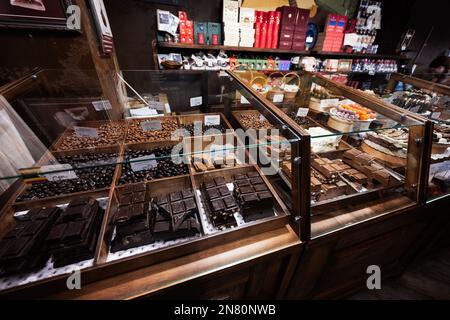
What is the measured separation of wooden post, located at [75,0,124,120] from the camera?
1.83 metres

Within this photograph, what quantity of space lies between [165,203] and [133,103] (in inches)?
60.9

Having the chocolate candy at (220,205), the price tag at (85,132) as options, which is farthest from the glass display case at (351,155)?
the price tag at (85,132)

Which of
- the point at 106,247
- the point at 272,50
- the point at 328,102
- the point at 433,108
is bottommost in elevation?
the point at 106,247

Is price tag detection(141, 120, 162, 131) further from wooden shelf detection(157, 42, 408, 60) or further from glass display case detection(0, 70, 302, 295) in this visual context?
wooden shelf detection(157, 42, 408, 60)

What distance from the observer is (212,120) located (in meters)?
2.13

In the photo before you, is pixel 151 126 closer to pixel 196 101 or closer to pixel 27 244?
pixel 196 101

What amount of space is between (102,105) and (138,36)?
1654 millimetres

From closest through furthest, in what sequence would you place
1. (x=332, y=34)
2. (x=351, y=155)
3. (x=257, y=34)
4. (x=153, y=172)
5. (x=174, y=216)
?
(x=174, y=216) → (x=153, y=172) → (x=351, y=155) → (x=257, y=34) → (x=332, y=34)

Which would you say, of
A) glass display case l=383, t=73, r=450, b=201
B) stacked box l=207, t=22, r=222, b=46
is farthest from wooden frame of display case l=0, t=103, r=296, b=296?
stacked box l=207, t=22, r=222, b=46

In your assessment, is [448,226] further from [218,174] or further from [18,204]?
[18,204]

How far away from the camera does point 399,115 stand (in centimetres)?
130

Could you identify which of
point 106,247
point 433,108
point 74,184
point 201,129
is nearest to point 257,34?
point 201,129
